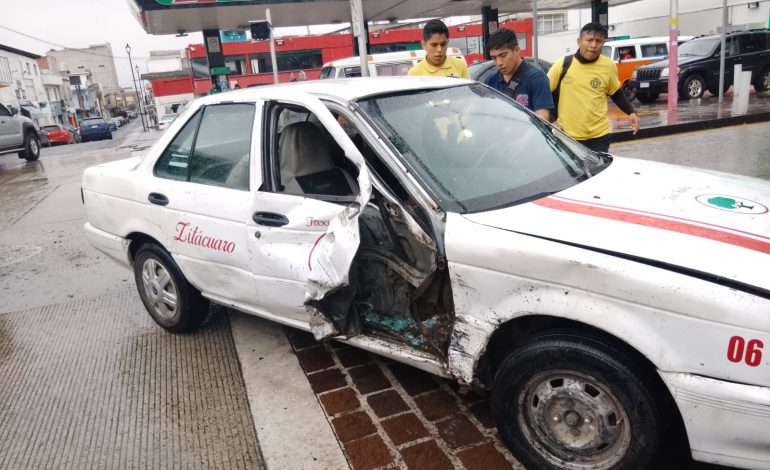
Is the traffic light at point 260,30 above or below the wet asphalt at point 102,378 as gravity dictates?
above

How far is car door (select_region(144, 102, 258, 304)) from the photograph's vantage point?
11.6 feet

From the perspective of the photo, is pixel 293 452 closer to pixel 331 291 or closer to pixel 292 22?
pixel 331 291

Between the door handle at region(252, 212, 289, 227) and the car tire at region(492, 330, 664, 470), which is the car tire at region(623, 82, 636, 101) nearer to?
the door handle at region(252, 212, 289, 227)

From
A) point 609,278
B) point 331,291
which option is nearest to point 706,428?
point 609,278

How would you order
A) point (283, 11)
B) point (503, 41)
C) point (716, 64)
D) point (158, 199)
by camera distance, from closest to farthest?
point (158, 199) < point (503, 41) < point (716, 64) < point (283, 11)

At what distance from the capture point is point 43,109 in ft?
199

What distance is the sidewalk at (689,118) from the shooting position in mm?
10977

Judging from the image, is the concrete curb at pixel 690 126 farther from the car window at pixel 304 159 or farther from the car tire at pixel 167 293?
the car tire at pixel 167 293

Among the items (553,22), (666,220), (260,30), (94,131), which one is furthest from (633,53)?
(553,22)

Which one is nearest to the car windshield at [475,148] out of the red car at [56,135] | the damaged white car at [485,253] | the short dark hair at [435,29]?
the damaged white car at [485,253]

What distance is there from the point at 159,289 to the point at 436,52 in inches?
119

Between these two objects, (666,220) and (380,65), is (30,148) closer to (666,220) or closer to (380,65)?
(380,65)

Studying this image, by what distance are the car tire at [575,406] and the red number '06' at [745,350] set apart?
0.31m

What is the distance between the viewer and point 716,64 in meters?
16.6
